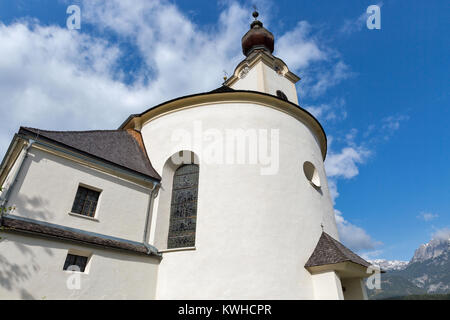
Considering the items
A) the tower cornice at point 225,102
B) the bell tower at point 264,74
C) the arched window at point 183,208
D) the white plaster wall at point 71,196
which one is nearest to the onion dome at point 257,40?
the bell tower at point 264,74

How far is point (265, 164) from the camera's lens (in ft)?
34.3

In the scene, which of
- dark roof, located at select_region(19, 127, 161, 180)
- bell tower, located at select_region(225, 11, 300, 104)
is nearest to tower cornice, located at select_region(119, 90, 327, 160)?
dark roof, located at select_region(19, 127, 161, 180)

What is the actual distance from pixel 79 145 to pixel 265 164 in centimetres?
635

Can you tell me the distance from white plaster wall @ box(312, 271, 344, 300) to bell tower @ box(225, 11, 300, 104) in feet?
31.7

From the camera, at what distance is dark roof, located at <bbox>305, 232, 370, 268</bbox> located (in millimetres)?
8841

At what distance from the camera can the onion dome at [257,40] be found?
65.1ft

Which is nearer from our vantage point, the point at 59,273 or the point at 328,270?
the point at 59,273

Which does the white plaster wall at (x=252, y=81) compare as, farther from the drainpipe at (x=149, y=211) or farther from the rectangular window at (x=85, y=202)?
the rectangular window at (x=85, y=202)

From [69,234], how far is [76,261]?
2.62 ft

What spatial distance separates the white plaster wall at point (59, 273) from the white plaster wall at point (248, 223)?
0.85 metres

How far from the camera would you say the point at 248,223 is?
30.5ft

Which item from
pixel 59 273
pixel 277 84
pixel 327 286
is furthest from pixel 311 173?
pixel 59 273
